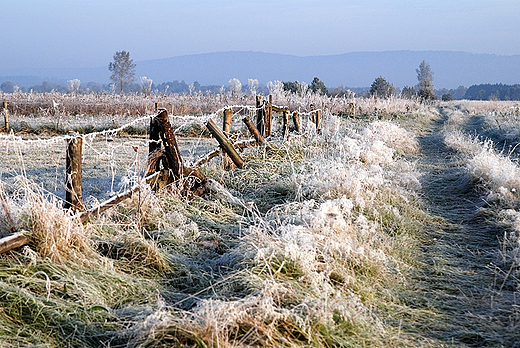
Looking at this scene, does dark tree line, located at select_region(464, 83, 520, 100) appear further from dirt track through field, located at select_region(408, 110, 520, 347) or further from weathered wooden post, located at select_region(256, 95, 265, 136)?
dirt track through field, located at select_region(408, 110, 520, 347)

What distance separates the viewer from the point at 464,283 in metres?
4.46

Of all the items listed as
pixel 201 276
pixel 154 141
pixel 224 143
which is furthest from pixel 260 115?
pixel 201 276

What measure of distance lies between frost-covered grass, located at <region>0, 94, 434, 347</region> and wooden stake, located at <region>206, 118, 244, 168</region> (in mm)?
1417

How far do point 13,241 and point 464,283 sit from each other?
3.80 meters

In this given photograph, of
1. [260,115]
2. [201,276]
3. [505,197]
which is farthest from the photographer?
[260,115]

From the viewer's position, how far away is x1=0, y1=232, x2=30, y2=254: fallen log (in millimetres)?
3551

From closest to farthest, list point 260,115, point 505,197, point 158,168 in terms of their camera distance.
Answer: point 158,168, point 505,197, point 260,115

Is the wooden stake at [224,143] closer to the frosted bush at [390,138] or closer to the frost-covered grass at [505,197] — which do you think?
the frost-covered grass at [505,197]

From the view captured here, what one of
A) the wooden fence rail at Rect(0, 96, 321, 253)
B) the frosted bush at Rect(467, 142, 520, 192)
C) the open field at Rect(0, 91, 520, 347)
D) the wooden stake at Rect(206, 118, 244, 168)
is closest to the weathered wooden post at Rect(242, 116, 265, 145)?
the wooden fence rail at Rect(0, 96, 321, 253)

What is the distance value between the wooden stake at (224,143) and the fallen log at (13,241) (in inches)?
147

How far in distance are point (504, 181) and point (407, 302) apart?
4004 millimetres

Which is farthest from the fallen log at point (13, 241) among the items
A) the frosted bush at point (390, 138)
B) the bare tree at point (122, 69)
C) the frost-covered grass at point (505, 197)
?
the bare tree at point (122, 69)

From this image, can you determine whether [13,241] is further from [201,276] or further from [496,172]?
[496,172]

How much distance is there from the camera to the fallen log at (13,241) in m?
3.55
